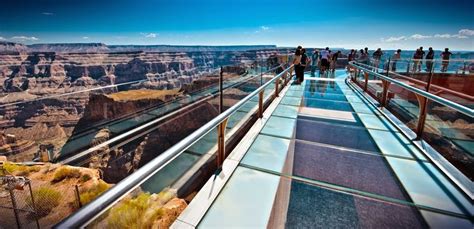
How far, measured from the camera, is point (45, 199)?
Result: 770 cm

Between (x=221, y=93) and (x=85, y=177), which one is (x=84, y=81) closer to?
(x=85, y=177)

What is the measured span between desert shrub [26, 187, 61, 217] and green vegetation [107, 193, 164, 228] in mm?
6658

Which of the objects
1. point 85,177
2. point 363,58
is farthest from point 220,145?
point 363,58

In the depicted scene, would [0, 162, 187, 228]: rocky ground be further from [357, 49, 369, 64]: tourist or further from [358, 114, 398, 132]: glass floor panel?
[357, 49, 369, 64]: tourist

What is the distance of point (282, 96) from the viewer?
676 cm

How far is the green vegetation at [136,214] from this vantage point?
7.84ft

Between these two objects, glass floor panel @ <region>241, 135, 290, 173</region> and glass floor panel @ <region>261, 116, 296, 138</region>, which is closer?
glass floor panel @ <region>241, 135, 290, 173</region>

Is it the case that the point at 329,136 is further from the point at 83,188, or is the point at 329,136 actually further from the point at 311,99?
the point at 83,188

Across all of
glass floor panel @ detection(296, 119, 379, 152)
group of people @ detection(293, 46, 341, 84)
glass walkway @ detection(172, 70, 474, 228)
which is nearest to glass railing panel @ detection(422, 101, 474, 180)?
glass walkway @ detection(172, 70, 474, 228)

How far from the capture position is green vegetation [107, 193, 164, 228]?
2.39m

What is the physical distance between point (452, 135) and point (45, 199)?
10695 mm

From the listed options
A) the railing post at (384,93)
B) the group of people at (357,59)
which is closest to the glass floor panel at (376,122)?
the railing post at (384,93)

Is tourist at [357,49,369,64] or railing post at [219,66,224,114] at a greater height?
tourist at [357,49,369,64]

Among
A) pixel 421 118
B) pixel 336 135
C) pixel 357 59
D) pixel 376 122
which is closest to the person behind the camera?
pixel 421 118
